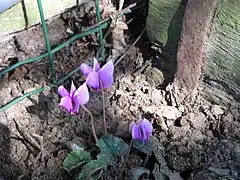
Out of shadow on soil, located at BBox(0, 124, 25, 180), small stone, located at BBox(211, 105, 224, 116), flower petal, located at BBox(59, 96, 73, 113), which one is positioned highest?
flower petal, located at BBox(59, 96, 73, 113)

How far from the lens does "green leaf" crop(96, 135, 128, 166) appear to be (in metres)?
1.40

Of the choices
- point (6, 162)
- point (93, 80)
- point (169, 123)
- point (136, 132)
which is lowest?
point (6, 162)

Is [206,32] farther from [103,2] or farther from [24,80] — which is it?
[24,80]

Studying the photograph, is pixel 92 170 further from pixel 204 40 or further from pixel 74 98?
pixel 204 40

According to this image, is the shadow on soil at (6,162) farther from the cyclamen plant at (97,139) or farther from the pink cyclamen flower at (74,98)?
the pink cyclamen flower at (74,98)

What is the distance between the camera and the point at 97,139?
1448mm

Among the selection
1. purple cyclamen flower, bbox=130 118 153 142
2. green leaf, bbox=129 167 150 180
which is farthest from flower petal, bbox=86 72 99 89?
green leaf, bbox=129 167 150 180

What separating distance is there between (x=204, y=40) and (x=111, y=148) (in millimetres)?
452

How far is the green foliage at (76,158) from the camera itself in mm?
1409

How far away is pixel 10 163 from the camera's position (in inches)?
58.6

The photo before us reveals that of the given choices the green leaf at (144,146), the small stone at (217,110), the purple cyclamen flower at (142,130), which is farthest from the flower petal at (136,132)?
the small stone at (217,110)

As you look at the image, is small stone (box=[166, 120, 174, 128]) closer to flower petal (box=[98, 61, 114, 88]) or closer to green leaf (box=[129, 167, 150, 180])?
green leaf (box=[129, 167, 150, 180])

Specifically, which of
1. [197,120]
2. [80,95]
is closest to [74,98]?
[80,95]

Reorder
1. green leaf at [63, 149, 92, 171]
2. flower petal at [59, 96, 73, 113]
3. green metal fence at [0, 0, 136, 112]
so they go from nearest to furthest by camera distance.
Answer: flower petal at [59, 96, 73, 113] < green leaf at [63, 149, 92, 171] < green metal fence at [0, 0, 136, 112]
